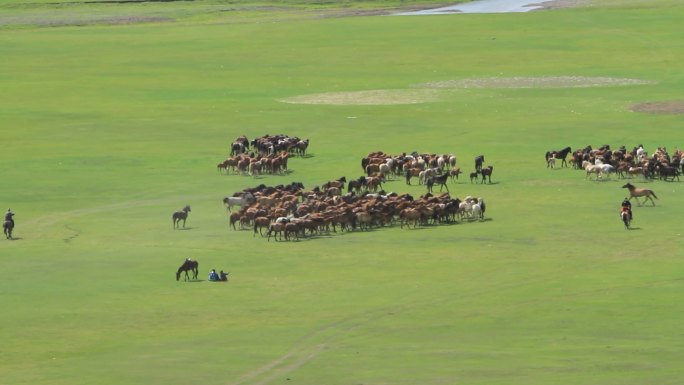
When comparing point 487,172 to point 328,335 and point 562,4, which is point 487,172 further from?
point 562,4

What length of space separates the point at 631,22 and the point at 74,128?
50161 millimetres

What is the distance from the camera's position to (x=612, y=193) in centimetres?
5397

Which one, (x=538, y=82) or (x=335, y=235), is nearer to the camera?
(x=335, y=235)

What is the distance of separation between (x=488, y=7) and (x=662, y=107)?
204ft

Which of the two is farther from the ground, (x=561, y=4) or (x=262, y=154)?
(x=561, y=4)

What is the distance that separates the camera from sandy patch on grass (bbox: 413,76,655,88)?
85188mm

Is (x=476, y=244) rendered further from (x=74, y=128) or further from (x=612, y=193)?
(x=74, y=128)

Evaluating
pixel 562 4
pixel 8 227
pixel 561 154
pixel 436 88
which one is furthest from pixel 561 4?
pixel 8 227

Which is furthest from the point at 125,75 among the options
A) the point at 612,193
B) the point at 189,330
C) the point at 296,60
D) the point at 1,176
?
the point at 189,330

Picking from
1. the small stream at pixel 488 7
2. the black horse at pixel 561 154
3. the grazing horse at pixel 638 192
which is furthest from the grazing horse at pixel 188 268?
the small stream at pixel 488 7

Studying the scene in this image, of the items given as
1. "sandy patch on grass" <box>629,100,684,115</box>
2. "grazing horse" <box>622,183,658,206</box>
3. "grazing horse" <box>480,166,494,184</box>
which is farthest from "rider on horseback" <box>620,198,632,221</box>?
"sandy patch on grass" <box>629,100,684,115</box>

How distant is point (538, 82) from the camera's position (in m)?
86.6

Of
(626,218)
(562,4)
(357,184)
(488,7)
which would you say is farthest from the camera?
(488,7)

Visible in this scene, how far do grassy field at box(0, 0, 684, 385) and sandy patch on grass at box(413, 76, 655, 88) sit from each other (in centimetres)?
140
